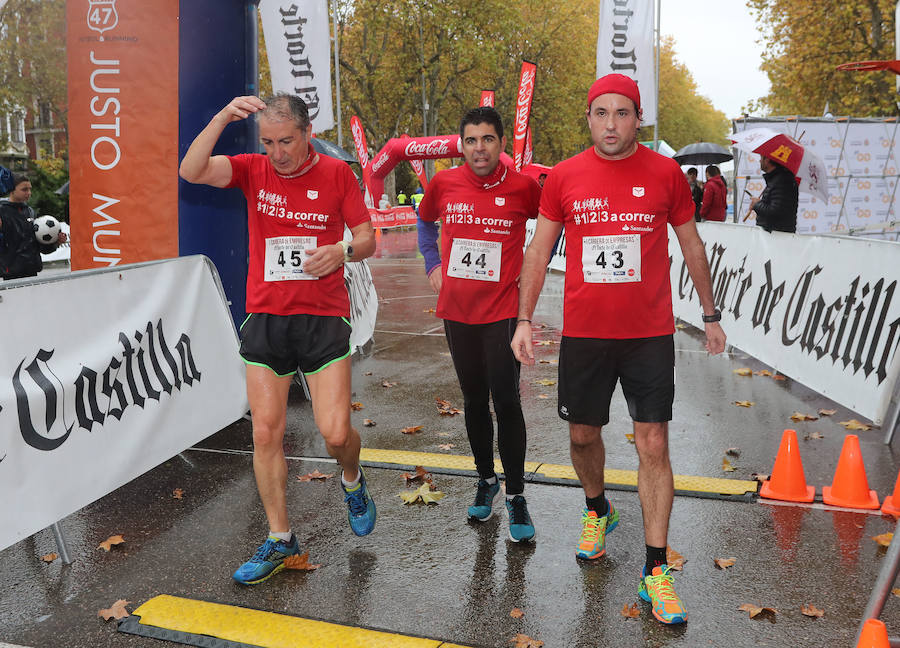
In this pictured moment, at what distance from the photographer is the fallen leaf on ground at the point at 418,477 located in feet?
17.1

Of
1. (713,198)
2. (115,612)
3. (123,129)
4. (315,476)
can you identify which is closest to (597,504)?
(315,476)

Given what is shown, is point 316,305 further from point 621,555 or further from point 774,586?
point 774,586

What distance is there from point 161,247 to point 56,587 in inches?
112

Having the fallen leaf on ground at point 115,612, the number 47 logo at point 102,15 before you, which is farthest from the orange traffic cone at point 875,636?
the number 47 logo at point 102,15

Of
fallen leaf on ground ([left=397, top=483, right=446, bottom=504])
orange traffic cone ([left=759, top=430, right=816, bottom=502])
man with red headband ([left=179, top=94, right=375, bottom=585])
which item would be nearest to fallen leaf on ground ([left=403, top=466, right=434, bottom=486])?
fallen leaf on ground ([left=397, top=483, right=446, bottom=504])

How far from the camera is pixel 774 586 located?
149 inches

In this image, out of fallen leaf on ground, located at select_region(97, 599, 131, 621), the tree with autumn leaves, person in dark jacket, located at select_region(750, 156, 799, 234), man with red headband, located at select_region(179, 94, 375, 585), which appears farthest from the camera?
the tree with autumn leaves

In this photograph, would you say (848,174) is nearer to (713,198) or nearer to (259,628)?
(713,198)

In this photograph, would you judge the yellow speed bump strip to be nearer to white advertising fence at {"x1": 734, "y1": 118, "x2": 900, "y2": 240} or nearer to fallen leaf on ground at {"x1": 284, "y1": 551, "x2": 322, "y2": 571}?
fallen leaf on ground at {"x1": 284, "y1": 551, "x2": 322, "y2": 571}

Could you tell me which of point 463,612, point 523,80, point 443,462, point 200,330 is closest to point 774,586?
point 463,612

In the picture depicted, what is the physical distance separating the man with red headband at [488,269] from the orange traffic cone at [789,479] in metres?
1.58

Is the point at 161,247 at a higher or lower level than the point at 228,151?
lower

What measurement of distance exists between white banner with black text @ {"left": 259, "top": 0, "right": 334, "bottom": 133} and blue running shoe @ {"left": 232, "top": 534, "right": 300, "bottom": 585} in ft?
35.1

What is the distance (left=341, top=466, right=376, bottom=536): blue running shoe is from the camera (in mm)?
4332
